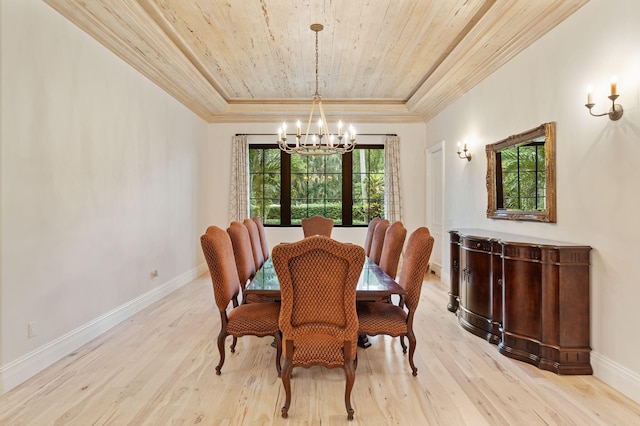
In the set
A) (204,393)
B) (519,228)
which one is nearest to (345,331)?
Result: (204,393)

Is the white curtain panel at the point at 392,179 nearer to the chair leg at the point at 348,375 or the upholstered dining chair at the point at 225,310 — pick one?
A: the upholstered dining chair at the point at 225,310

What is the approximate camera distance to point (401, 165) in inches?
A: 256

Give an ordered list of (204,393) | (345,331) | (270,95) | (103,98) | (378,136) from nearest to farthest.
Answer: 1. (345,331)
2. (204,393)
3. (103,98)
4. (270,95)
5. (378,136)

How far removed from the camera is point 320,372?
2.62m

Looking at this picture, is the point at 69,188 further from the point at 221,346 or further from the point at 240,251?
the point at 221,346

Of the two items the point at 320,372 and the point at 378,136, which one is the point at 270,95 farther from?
the point at 320,372

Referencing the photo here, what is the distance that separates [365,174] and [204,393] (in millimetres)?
4987

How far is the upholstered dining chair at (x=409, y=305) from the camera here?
245 cm

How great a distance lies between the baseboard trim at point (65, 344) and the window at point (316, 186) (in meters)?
2.61

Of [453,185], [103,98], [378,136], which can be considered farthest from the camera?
[378,136]

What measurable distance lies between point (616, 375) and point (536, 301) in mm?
635

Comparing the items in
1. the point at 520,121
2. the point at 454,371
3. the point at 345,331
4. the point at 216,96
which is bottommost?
the point at 454,371

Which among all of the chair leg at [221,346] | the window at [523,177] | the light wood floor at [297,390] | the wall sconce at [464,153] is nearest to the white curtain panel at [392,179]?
the wall sconce at [464,153]

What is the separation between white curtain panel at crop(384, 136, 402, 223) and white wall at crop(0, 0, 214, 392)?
3774 mm
